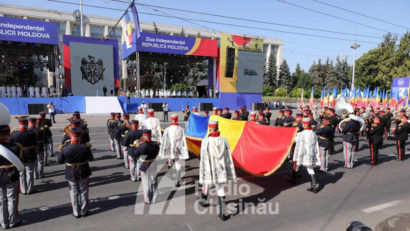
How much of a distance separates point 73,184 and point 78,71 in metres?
31.4

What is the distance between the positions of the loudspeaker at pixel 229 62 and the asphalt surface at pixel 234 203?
90.2ft

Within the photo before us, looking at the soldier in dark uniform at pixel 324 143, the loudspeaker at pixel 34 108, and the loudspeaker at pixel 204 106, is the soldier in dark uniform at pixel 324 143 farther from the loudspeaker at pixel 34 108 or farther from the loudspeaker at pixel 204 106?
the loudspeaker at pixel 34 108

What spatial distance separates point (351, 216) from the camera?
5.56 meters

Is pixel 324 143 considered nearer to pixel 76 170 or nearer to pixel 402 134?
pixel 402 134

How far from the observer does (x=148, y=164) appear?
6.04 metres

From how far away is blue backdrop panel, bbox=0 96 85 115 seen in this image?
80.3 feet

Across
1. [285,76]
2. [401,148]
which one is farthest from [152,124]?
[285,76]

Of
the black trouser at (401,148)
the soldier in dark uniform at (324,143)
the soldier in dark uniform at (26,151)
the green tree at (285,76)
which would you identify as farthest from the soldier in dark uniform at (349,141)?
the green tree at (285,76)

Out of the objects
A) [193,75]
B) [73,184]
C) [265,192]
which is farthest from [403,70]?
[73,184]

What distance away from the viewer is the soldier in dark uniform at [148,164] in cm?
600

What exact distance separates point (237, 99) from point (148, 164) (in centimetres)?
3095

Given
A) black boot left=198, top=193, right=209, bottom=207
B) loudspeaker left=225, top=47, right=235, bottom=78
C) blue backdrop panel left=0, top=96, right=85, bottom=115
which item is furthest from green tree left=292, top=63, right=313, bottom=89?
black boot left=198, top=193, right=209, bottom=207

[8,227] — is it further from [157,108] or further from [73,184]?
[157,108]

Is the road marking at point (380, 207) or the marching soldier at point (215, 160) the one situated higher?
the marching soldier at point (215, 160)
